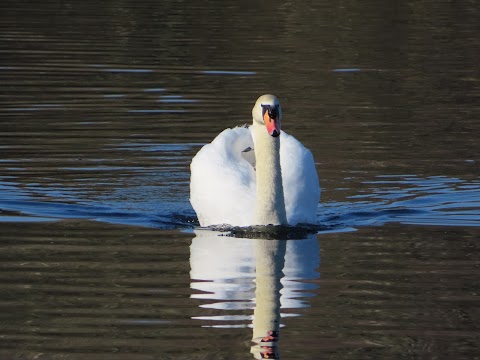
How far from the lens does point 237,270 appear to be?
9898 millimetres

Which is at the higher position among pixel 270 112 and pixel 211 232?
pixel 270 112

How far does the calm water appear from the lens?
8141mm

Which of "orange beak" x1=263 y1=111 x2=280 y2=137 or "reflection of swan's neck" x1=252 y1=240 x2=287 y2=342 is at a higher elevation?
"orange beak" x1=263 y1=111 x2=280 y2=137

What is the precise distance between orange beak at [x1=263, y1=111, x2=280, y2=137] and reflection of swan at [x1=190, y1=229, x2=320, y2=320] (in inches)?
34.3

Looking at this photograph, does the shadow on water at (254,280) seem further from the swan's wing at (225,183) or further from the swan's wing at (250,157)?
the swan's wing at (250,157)

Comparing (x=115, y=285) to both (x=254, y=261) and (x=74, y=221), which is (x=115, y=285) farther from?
(x=74, y=221)

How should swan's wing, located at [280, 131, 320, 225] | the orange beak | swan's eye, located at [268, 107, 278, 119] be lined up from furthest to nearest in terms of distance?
1. swan's wing, located at [280, 131, 320, 225]
2. swan's eye, located at [268, 107, 278, 119]
3. the orange beak

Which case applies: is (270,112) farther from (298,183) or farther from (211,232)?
(211,232)

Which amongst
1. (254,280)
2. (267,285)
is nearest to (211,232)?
(254,280)

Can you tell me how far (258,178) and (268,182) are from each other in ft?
0.48

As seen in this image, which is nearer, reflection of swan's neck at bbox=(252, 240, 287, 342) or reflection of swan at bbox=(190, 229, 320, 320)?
reflection of swan's neck at bbox=(252, 240, 287, 342)

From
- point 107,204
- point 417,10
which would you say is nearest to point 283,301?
point 107,204

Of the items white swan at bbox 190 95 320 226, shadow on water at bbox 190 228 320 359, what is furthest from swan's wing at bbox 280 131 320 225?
shadow on water at bbox 190 228 320 359

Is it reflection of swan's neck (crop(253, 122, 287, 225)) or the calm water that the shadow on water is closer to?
the calm water
